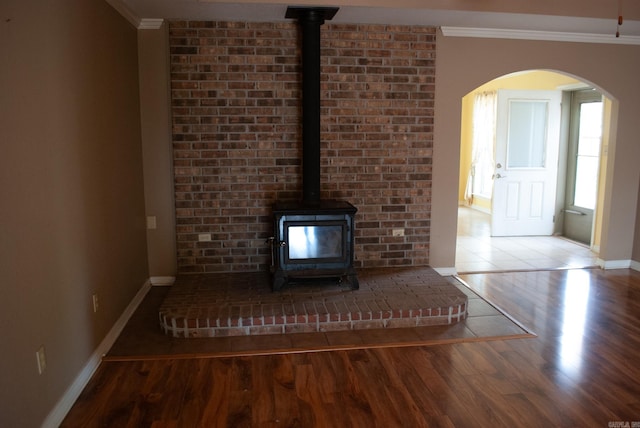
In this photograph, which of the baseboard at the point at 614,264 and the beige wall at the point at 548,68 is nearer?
the beige wall at the point at 548,68

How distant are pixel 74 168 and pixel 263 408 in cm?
163

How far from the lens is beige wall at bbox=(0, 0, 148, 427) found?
6.40ft

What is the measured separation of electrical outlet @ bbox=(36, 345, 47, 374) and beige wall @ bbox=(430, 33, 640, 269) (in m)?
3.38

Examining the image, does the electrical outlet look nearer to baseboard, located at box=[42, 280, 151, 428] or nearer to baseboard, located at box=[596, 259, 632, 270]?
baseboard, located at box=[42, 280, 151, 428]

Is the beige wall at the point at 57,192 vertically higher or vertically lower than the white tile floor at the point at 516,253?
higher

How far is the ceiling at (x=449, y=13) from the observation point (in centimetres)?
357

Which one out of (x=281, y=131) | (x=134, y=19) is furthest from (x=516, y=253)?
(x=134, y=19)

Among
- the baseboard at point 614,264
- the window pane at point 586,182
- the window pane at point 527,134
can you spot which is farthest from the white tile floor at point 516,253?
the window pane at point 527,134

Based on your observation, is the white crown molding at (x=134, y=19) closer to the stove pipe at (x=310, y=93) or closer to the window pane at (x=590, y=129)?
the stove pipe at (x=310, y=93)

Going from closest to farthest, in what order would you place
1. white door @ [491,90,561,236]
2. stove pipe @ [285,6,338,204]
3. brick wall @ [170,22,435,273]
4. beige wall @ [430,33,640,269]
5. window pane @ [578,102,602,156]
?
stove pipe @ [285,6,338,204] < brick wall @ [170,22,435,273] < beige wall @ [430,33,640,269] < window pane @ [578,102,602,156] < white door @ [491,90,561,236]

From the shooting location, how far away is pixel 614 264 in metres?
5.00

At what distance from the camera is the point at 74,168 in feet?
8.55

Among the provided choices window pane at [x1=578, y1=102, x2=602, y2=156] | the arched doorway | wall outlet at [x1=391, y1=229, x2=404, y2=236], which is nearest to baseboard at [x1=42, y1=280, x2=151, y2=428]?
wall outlet at [x1=391, y1=229, x2=404, y2=236]

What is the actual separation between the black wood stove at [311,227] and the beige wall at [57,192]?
121cm
